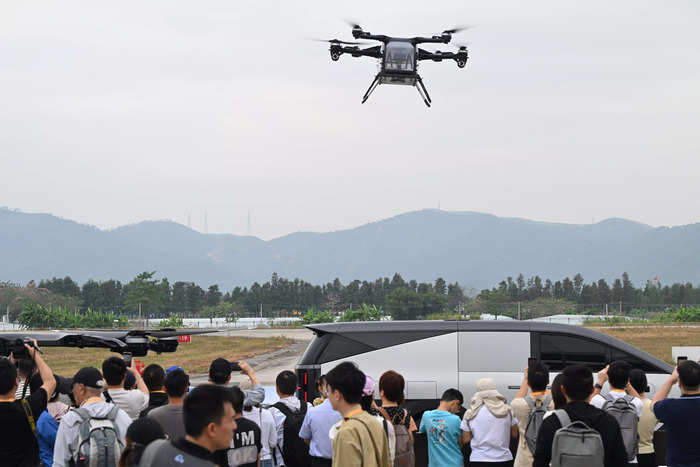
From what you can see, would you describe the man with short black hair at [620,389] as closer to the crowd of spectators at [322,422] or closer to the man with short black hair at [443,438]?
the crowd of spectators at [322,422]

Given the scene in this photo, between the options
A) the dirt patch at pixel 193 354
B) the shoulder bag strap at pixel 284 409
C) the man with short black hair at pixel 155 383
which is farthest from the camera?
the dirt patch at pixel 193 354

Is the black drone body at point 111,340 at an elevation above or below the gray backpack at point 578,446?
above

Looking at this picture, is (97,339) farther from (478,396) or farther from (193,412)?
(193,412)

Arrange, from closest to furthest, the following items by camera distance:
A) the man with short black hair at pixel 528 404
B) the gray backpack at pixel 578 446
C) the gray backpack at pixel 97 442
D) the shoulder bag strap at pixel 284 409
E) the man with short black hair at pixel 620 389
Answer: the gray backpack at pixel 97 442, the gray backpack at pixel 578 446, the man with short black hair at pixel 620 389, the man with short black hair at pixel 528 404, the shoulder bag strap at pixel 284 409

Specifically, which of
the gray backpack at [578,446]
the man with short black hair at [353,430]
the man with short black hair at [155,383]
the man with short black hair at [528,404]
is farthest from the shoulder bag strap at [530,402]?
the man with short black hair at [155,383]

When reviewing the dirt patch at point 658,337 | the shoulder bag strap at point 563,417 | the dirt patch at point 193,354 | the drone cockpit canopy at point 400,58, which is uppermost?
the drone cockpit canopy at point 400,58

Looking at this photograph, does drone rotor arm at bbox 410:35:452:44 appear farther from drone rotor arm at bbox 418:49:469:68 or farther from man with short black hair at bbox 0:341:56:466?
man with short black hair at bbox 0:341:56:466

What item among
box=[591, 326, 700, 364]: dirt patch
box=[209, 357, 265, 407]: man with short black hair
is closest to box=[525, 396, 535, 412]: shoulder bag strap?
box=[209, 357, 265, 407]: man with short black hair

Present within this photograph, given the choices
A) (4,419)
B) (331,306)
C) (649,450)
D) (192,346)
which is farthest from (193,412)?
(331,306)
